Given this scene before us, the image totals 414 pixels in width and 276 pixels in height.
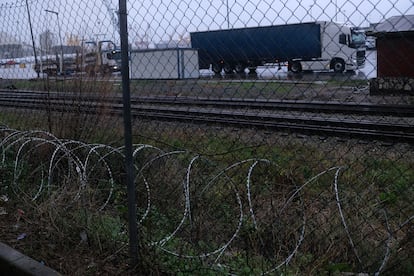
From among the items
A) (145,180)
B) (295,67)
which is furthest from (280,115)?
(145,180)

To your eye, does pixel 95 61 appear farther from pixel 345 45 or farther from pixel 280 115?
pixel 280 115

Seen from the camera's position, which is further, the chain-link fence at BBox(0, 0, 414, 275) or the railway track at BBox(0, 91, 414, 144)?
the railway track at BBox(0, 91, 414, 144)

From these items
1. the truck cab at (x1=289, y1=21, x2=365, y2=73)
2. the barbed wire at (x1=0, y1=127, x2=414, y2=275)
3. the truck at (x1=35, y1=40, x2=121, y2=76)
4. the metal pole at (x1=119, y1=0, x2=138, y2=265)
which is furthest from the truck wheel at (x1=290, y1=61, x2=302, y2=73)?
the metal pole at (x1=119, y1=0, x2=138, y2=265)

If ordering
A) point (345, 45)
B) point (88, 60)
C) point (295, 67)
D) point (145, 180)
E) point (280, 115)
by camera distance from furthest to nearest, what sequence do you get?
point (280, 115), point (295, 67), point (345, 45), point (88, 60), point (145, 180)

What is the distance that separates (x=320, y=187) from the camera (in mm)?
5047

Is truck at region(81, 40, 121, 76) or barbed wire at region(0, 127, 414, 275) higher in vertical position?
truck at region(81, 40, 121, 76)

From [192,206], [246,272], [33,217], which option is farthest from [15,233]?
[246,272]

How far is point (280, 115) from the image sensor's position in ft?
33.6

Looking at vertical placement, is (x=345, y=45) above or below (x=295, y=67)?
above

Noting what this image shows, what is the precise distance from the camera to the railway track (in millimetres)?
5645

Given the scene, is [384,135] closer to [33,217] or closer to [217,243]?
[217,243]

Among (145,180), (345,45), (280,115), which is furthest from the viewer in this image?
(280,115)

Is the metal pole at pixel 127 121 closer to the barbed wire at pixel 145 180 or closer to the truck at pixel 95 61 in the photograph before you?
the barbed wire at pixel 145 180

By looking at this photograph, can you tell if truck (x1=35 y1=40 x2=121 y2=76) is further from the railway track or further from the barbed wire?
the barbed wire
